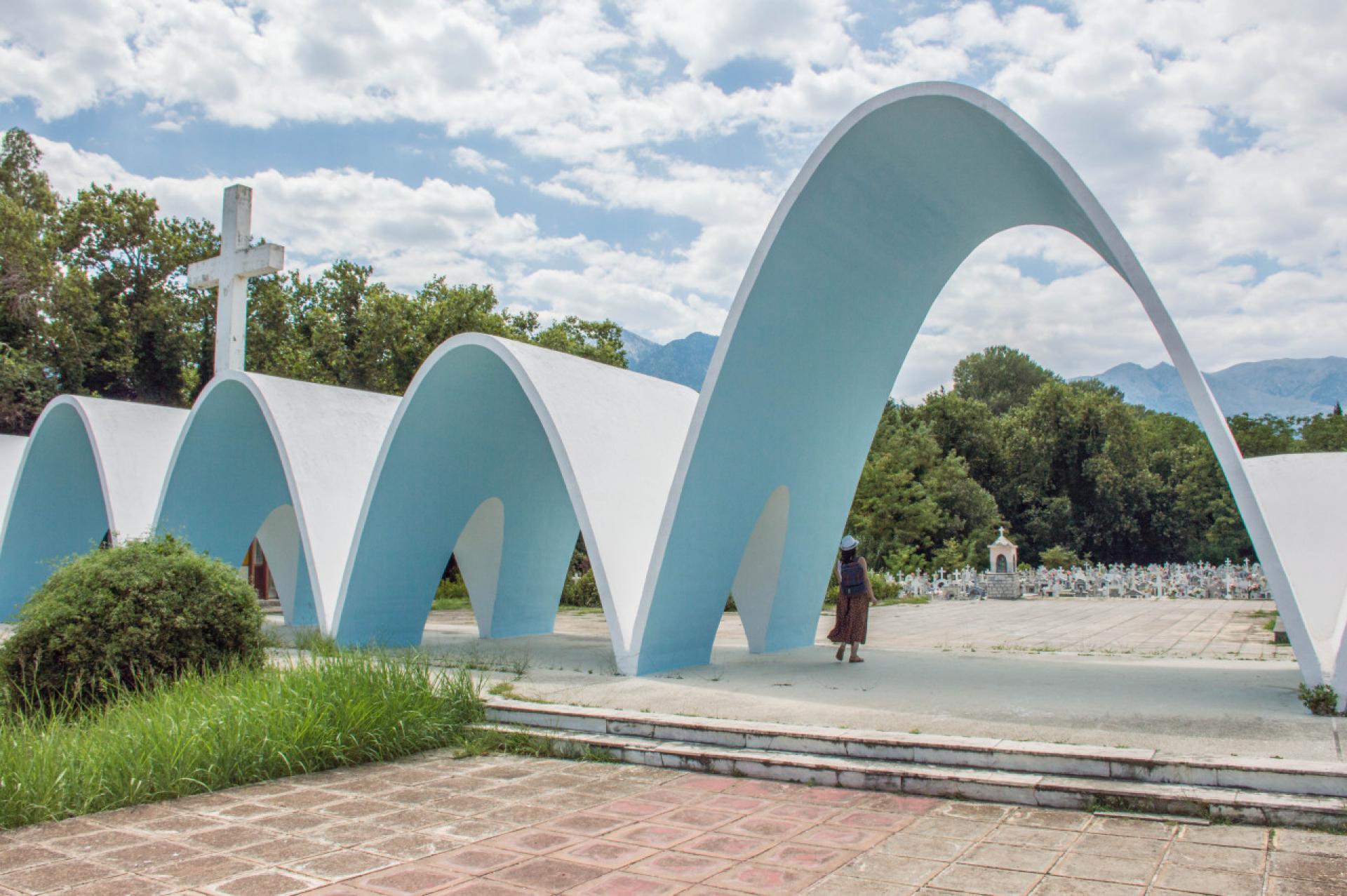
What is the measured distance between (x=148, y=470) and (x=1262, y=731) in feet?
47.0

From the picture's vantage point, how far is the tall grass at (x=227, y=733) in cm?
496

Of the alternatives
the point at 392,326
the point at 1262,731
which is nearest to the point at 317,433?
the point at 1262,731

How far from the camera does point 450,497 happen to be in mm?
11703

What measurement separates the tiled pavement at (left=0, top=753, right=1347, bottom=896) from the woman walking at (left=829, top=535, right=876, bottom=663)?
4.29 m

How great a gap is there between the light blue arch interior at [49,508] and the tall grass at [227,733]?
978 centimetres

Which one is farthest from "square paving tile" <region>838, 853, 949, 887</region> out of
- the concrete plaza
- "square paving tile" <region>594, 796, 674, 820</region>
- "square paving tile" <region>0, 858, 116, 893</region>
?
"square paving tile" <region>0, 858, 116, 893</region>

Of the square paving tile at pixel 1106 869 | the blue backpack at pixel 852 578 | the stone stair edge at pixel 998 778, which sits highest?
the blue backpack at pixel 852 578

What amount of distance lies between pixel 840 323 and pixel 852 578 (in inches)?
100.0

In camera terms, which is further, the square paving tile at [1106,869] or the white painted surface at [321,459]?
the white painted surface at [321,459]

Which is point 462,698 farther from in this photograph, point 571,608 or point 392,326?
point 392,326

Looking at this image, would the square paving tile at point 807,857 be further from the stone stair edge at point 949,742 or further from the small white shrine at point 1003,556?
the small white shrine at point 1003,556

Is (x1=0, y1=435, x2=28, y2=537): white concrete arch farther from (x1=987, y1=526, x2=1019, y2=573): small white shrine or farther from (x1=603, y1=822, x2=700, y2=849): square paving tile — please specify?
(x1=987, y1=526, x2=1019, y2=573): small white shrine

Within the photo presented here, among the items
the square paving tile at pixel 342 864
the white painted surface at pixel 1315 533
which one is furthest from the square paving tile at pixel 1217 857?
the square paving tile at pixel 342 864

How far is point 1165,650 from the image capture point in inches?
443
